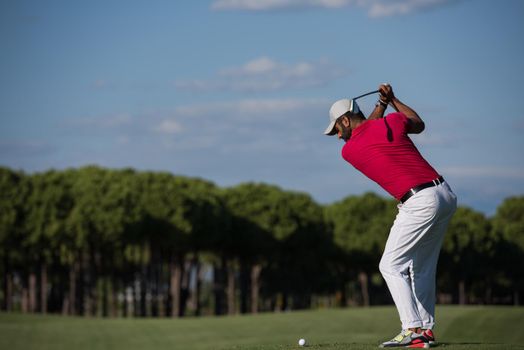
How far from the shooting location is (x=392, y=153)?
13406 millimetres

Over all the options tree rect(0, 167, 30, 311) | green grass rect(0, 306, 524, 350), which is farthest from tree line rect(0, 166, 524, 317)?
green grass rect(0, 306, 524, 350)

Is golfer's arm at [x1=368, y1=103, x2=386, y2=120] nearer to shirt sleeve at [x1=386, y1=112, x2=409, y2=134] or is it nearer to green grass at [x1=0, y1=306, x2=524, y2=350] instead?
shirt sleeve at [x1=386, y1=112, x2=409, y2=134]

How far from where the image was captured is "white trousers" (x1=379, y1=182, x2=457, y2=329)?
527 inches

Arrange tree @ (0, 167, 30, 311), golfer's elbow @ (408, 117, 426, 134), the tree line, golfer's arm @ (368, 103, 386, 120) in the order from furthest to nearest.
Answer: the tree line < tree @ (0, 167, 30, 311) < golfer's arm @ (368, 103, 386, 120) < golfer's elbow @ (408, 117, 426, 134)

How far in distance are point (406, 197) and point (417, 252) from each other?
786 mm

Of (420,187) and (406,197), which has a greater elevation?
(420,187)

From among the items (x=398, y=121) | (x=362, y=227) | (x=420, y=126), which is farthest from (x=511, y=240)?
(x=398, y=121)

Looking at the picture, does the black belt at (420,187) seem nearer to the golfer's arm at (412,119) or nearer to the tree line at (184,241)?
the golfer's arm at (412,119)

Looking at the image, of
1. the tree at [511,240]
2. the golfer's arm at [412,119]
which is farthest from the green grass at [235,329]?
the tree at [511,240]

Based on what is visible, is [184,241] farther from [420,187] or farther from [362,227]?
[420,187]

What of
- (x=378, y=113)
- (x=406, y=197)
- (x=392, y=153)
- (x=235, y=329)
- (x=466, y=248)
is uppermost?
(x=466, y=248)

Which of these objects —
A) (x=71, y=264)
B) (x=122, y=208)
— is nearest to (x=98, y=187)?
(x=122, y=208)

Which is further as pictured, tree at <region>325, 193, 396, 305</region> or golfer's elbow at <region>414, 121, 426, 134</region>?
tree at <region>325, 193, 396, 305</region>

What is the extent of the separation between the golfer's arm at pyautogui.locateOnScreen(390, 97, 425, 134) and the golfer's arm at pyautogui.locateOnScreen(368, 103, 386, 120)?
243 mm
